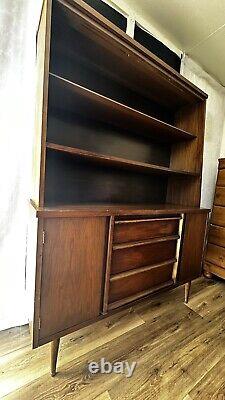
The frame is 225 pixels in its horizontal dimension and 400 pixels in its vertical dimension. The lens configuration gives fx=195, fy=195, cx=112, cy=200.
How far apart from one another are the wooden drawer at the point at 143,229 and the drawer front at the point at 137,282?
0.75 feet

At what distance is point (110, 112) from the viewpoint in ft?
4.05

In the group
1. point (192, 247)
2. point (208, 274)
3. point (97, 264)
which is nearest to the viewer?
point (97, 264)

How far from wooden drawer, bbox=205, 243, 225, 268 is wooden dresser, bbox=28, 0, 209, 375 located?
0.56 m

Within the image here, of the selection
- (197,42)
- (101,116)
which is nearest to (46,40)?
(101,116)

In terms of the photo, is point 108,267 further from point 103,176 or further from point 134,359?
point 103,176

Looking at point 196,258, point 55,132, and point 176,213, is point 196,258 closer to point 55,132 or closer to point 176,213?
point 176,213

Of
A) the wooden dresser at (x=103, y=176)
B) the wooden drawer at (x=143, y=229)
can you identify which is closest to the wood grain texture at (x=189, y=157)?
the wooden dresser at (x=103, y=176)

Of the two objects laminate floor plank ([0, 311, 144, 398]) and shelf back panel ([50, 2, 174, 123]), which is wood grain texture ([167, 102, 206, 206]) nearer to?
shelf back panel ([50, 2, 174, 123])

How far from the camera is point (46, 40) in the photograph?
2.73 feet

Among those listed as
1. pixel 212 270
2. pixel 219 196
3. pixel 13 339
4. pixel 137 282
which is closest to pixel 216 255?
pixel 212 270

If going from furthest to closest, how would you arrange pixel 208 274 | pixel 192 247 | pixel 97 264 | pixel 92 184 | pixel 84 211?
pixel 208 274, pixel 192 247, pixel 92 184, pixel 97 264, pixel 84 211

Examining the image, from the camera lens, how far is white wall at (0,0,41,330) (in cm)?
108

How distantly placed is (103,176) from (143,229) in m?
0.51

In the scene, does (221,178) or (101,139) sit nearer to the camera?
(101,139)
